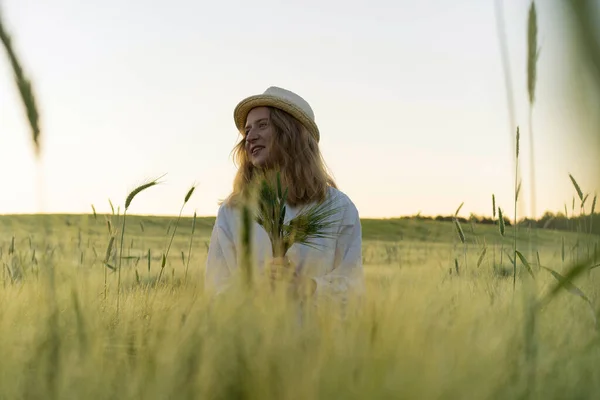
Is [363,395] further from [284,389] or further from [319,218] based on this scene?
[319,218]

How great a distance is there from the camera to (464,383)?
608mm

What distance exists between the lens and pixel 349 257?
222 centimetres

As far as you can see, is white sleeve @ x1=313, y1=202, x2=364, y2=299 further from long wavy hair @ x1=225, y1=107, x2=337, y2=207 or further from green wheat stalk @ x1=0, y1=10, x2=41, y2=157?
green wheat stalk @ x1=0, y1=10, x2=41, y2=157

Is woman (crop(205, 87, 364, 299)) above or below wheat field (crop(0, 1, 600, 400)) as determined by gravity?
above

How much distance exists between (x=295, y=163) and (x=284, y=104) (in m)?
0.23

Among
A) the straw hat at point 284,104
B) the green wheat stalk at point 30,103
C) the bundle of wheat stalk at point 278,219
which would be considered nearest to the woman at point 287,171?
the straw hat at point 284,104

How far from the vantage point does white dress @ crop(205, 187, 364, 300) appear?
2.04 m

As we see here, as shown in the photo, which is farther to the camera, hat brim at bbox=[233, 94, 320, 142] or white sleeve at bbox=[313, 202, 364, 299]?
hat brim at bbox=[233, 94, 320, 142]

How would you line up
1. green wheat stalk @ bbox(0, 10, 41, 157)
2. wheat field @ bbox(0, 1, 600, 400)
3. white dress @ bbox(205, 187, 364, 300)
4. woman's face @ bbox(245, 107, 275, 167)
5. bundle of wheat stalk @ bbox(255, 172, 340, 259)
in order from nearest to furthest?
wheat field @ bbox(0, 1, 600, 400), green wheat stalk @ bbox(0, 10, 41, 157), bundle of wheat stalk @ bbox(255, 172, 340, 259), white dress @ bbox(205, 187, 364, 300), woman's face @ bbox(245, 107, 275, 167)

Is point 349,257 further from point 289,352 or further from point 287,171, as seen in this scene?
point 289,352

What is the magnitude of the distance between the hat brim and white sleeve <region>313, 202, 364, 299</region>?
0.35m

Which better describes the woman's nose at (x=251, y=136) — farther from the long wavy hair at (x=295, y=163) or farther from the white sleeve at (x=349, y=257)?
the white sleeve at (x=349, y=257)

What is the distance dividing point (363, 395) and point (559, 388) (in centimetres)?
24

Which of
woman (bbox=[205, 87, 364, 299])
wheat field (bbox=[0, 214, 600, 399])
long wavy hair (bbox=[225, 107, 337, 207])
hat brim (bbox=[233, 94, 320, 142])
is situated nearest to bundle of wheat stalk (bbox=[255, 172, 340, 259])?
wheat field (bbox=[0, 214, 600, 399])
